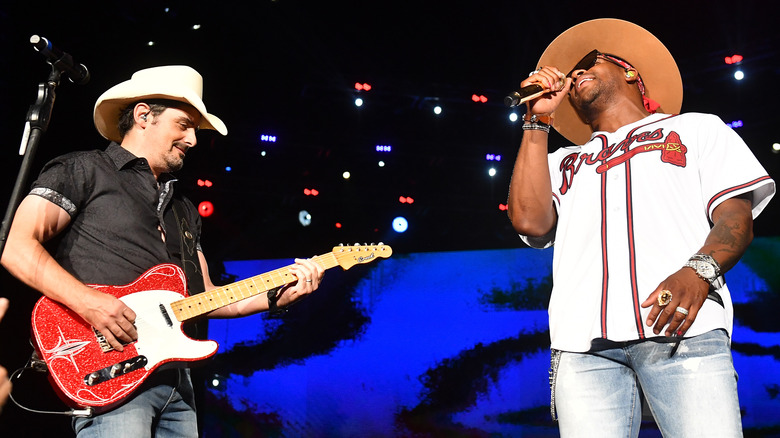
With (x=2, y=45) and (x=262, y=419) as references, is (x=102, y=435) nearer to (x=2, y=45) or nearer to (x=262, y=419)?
(x=2, y=45)

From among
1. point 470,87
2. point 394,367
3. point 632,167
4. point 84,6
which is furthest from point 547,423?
point 84,6

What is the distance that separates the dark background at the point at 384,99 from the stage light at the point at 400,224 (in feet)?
0.25

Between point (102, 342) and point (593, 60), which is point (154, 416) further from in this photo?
point (593, 60)

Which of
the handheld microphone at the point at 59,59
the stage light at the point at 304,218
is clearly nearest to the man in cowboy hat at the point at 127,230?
the handheld microphone at the point at 59,59

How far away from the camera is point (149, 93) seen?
9.18ft

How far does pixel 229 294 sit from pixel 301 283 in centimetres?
31

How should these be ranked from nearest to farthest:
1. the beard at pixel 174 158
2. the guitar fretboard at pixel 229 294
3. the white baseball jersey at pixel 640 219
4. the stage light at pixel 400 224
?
1. the white baseball jersey at pixel 640 219
2. the guitar fretboard at pixel 229 294
3. the beard at pixel 174 158
4. the stage light at pixel 400 224

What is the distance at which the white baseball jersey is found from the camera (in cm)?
187

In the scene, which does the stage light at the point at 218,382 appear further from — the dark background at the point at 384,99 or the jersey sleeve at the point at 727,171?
the jersey sleeve at the point at 727,171

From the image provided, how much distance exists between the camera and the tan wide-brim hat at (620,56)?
8.43 feet

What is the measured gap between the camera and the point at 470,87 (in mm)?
7434

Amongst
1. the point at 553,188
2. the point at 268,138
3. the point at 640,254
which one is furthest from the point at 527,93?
the point at 268,138

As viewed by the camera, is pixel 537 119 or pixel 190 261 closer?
pixel 537 119

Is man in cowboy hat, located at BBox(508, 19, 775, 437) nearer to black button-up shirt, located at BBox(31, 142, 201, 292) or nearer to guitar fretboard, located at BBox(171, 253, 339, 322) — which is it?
guitar fretboard, located at BBox(171, 253, 339, 322)
